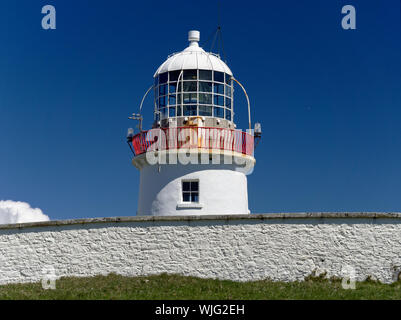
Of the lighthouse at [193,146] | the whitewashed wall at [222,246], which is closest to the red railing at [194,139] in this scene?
the lighthouse at [193,146]

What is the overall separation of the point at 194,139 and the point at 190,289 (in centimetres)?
640

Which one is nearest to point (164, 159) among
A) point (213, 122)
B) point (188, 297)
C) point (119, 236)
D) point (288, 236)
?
point (213, 122)

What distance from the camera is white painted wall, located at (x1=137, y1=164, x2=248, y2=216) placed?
23.1 metres

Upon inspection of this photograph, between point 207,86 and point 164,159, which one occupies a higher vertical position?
point 207,86

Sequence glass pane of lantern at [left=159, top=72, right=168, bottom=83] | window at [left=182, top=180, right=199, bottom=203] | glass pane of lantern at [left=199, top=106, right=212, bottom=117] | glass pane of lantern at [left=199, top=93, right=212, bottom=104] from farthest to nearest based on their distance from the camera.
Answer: glass pane of lantern at [left=159, top=72, right=168, bottom=83]
glass pane of lantern at [left=199, top=93, right=212, bottom=104]
glass pane of lantern at [left=199, top=106, right=212, bottom=117]
window at [left=182, top=180, right=199, bottom=203]

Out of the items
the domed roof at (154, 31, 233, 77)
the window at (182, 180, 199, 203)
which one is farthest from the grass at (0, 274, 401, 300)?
the domed roof at (154, 31, 233, 77)

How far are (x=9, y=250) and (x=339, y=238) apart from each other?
9875 millimetres

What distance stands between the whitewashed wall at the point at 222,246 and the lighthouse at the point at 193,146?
2.87 meters

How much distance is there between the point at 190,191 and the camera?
2328 cm

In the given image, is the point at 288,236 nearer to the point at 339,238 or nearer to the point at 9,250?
the point at 339,238

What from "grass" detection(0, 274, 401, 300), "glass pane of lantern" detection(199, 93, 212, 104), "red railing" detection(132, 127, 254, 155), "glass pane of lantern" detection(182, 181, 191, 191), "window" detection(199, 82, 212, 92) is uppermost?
"window" detection(199, 82, 212, 92)

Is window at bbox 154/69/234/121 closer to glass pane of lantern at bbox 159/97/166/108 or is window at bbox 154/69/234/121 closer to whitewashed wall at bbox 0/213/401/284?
glass pane of lantern at bbox 159/97/166/108
